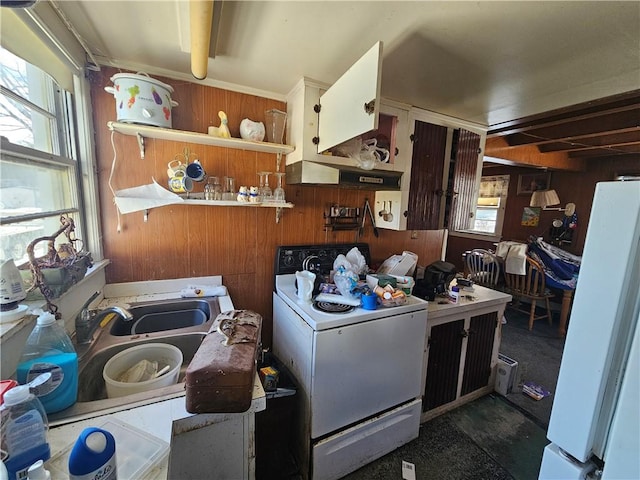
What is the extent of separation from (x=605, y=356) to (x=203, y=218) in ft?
5.63

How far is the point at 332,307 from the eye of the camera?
139 cm

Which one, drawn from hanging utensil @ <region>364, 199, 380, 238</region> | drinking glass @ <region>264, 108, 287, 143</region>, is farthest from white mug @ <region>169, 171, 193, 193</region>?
hanging utensil @ <region>364, 199, 380, 238</region>

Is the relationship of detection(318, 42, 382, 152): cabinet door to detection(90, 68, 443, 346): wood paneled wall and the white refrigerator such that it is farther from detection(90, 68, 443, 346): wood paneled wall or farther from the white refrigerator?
the white refrigerator

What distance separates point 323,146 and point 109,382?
1330mm

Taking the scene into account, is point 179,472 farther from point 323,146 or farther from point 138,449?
point 323,146

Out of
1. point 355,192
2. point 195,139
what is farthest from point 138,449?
point 355,192

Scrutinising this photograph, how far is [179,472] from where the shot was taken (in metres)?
0.87

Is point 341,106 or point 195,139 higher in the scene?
point 341,106

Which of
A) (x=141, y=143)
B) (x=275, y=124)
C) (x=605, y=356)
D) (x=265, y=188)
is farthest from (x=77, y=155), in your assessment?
(x=605, y=356)

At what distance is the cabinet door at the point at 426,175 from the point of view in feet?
6.07

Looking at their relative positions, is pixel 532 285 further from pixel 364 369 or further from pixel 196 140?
pixel 196 140

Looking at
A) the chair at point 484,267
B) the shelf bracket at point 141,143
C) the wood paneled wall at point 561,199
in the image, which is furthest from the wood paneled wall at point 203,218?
the wood paneled wall at point 561,199

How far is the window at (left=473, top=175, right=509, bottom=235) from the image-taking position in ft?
16.1

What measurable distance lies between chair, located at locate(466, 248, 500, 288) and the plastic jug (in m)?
4.06
